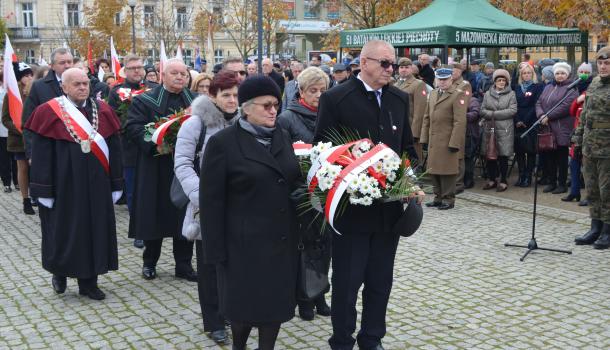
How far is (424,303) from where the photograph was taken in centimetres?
654

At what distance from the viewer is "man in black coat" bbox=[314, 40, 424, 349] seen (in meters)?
5.03

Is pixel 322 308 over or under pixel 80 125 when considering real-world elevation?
under

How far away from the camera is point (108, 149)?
6.92m

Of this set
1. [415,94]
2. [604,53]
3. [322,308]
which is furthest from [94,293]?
[415,94]

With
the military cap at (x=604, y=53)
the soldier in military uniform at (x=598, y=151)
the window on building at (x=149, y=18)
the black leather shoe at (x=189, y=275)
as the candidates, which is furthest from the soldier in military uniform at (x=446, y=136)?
the window on building at (x=149, y=18)

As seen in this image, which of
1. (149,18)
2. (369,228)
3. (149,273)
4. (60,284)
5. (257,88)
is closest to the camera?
(257,88)

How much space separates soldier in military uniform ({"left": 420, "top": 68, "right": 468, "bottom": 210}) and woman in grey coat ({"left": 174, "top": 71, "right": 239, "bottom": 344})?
584 cm

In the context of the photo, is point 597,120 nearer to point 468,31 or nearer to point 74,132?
point 468,31

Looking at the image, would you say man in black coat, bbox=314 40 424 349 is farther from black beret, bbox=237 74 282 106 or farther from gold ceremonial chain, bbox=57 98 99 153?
gold ceremonial chain, bbox=57 98 99 153

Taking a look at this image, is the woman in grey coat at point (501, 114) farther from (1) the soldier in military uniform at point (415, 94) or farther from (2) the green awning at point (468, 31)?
(2) the green awning at point (468, 31)

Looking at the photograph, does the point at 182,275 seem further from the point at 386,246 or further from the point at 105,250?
the point at 386,246

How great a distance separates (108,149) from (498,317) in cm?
380

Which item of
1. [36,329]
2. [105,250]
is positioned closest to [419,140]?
[105,250]

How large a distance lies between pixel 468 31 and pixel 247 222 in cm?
969
